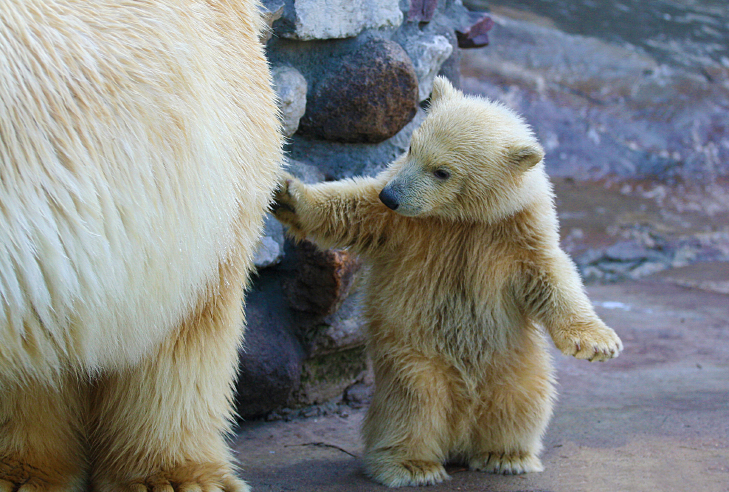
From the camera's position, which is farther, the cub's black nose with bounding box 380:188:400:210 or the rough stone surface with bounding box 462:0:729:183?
the rough stone surface with bounding box 462:0:729:183

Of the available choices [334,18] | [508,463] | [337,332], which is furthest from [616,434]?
[334,18]

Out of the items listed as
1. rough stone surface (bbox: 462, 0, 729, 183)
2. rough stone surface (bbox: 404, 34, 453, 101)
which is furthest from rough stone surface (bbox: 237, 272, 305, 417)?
rough stone surface (bbox: 462, 0, 729, 183)

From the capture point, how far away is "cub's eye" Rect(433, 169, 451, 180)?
180cm

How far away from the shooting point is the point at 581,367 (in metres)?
2.95

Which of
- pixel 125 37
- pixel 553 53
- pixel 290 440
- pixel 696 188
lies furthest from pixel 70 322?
pixel 553 53

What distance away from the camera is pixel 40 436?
1447 mm

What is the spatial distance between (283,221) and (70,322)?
84 centimetres

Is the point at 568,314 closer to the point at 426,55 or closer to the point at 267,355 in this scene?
the point at 267,355

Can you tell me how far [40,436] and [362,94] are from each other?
4.46 feet

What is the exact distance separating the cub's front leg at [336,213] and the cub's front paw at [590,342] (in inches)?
20.8

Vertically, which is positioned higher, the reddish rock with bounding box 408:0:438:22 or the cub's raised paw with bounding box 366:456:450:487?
the reddish rock with bounding box 408:0:438:22

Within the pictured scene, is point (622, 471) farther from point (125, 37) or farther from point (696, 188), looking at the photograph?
point (696, 188)

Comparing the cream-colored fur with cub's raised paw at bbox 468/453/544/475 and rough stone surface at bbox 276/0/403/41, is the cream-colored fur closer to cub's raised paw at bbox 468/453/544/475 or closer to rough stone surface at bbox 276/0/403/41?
cub's raised paw at bbox 468/453/544/475

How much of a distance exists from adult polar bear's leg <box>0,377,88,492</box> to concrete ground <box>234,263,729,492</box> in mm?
463
